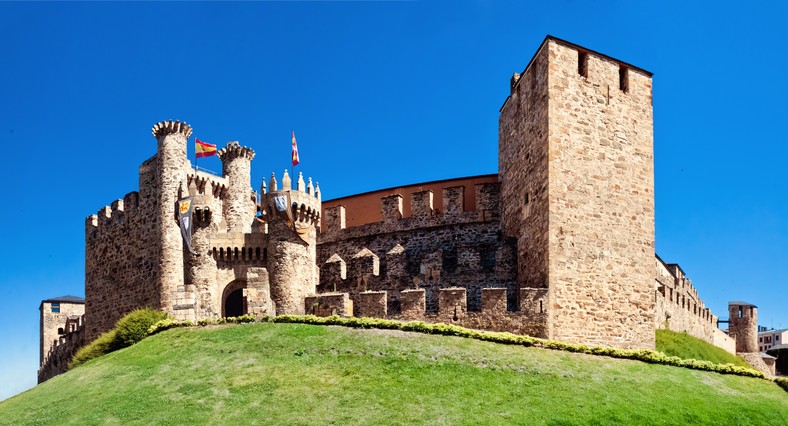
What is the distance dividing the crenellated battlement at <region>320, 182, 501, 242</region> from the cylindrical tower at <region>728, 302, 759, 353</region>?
121 ft

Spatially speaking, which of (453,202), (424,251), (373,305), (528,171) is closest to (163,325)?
(373,305)

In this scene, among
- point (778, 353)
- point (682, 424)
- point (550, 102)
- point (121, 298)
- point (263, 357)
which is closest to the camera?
point (682, 424)

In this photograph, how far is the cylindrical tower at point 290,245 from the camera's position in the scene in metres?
42.7

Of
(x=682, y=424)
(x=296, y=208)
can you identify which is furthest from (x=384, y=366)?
(x=296, y=208)

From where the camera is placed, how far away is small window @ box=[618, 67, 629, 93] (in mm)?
39219

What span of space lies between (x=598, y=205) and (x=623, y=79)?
6.42 metres

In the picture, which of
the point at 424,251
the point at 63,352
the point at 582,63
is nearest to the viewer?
the point at 582,63

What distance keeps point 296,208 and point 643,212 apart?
17.0 metres

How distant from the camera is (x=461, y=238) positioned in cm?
4400

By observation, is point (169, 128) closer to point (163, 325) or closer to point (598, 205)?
point (163, 325)

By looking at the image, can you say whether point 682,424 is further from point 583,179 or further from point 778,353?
point 778,353

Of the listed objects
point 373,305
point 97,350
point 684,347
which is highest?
point 373,305

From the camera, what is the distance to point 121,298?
162 feet

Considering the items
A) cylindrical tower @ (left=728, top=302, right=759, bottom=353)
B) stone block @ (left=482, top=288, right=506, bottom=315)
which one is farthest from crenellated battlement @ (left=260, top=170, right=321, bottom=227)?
cylindrical tower @ (left=728, top=302, right=759, bottom=353)
